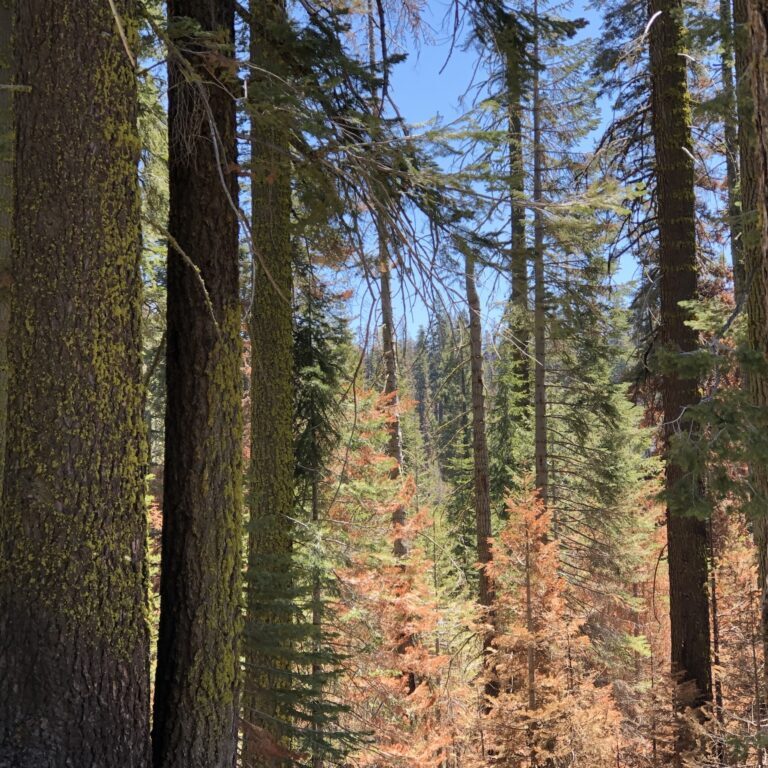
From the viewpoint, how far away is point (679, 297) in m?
7.22

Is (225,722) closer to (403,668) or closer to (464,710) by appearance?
(403,668)

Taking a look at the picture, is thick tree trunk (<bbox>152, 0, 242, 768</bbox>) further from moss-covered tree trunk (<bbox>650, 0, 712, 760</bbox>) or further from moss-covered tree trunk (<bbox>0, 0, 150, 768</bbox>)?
moss-covered tree trunk (<bbox>650, 0, 712, 760</bbox>)

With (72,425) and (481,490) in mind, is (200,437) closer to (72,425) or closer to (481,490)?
(72,425)

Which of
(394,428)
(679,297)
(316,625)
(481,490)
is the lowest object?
(316,625)

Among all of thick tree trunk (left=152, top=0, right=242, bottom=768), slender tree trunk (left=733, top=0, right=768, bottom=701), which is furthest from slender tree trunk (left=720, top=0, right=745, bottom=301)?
thick tree trunk (left=152, top=0, right=242, bottom=768)

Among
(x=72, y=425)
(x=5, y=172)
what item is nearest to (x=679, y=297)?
(x=72, y=425)

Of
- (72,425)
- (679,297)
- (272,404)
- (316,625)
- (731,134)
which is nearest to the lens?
(72,425)

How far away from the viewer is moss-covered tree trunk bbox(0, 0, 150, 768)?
2.43m

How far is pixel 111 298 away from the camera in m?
2.63

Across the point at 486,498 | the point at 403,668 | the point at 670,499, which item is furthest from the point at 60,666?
the point at 486,498

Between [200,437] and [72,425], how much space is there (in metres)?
0.83

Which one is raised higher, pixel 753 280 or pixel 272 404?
pixel 753 280

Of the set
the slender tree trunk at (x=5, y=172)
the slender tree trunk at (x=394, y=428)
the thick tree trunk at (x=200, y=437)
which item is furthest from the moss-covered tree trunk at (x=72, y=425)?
the slender tree trunk at (x=394, y=428)

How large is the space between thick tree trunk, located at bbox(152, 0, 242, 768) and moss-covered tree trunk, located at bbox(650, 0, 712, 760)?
17.8ft
